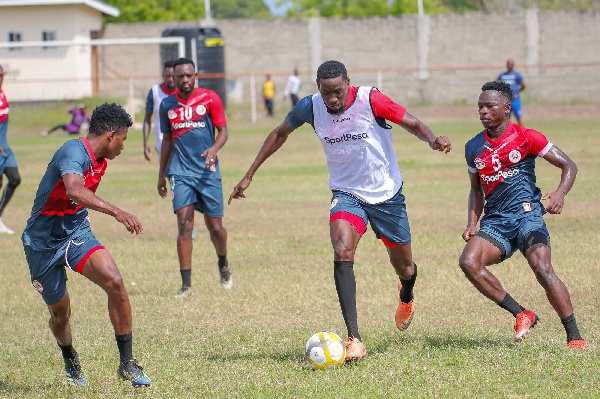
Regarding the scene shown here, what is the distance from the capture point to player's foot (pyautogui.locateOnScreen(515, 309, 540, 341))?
6145mm

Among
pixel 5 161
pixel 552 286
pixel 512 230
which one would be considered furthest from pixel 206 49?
pixel 552 286

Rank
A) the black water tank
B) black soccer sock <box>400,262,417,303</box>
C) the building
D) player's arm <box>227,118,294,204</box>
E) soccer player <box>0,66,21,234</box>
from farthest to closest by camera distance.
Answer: the building
the black water tank
soccer player <box>0,66,21,234</box>
black soccer sock <box>400,262,417,303</box>
player's arm <box>227,118,294,204</box>

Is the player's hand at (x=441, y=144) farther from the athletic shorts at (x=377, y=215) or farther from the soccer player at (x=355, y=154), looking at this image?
the athletic shorts at (x=377, y=215)

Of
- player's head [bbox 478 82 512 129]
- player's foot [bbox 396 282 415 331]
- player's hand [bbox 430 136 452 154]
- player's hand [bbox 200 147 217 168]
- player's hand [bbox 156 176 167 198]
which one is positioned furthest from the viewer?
player's hand [bbox 156 176 167 198]

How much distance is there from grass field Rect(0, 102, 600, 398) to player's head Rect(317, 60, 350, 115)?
1.93 meters

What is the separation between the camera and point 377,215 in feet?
21.0

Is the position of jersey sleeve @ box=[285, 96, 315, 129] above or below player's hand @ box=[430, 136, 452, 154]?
above

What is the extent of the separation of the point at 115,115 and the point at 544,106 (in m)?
33.5

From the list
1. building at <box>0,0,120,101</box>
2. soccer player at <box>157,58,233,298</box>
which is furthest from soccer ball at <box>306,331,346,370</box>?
building at <box>0,0,120,101</box>

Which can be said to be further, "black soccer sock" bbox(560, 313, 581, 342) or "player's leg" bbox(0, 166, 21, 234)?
"player's leg" bbox(0, 166, 21, 234)

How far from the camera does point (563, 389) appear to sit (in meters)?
5.18

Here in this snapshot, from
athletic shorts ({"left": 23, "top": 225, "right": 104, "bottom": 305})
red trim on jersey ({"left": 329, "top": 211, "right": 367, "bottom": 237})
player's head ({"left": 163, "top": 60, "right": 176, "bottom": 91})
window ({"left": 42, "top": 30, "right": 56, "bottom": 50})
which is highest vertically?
window ({"left": 42, "top": 30, "right": 56, "bottom": 50})

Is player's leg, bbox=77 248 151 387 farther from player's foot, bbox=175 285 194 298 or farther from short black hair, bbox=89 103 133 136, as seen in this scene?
player's foot, bbox=175 285 194 298

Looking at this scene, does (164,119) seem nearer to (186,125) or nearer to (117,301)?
(186,125)
